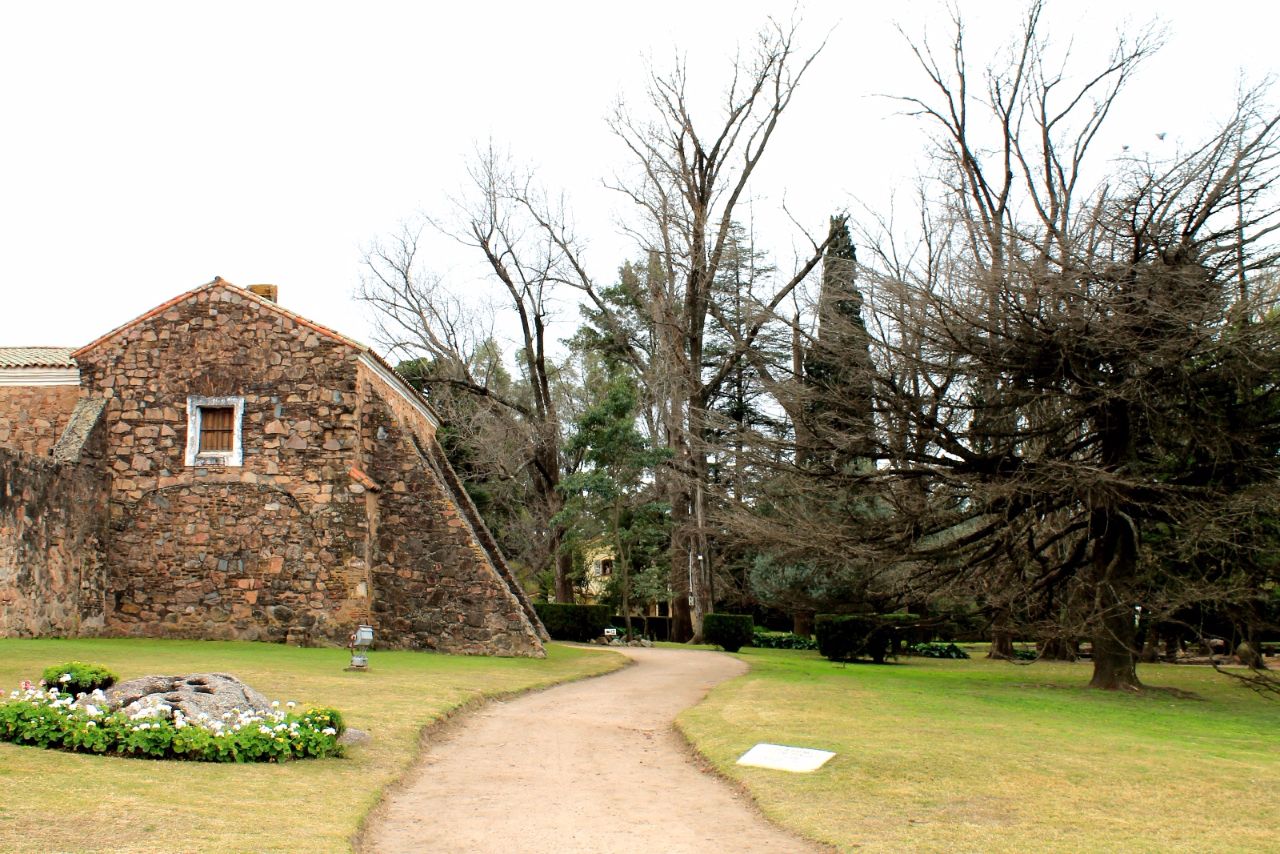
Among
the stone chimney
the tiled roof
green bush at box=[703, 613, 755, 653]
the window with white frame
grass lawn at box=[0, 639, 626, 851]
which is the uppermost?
the stone chimney

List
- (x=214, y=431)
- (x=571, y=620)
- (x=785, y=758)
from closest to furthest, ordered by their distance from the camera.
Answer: (x=785, y=758)
(x=214, y=431)
(x=571, y=620)

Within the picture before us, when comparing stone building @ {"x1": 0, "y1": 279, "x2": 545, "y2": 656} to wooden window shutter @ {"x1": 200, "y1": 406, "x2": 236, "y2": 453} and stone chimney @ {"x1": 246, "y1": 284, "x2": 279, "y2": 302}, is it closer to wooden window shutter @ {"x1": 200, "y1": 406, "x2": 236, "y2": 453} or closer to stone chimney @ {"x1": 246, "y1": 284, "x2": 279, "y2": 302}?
wooden window shutter @ {"x1": 200, "y1": 406, "x2": 236, "y2": 453}

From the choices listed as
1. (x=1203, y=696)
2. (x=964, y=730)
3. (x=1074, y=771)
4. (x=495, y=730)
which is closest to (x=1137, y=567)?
(x=1203, y=696)

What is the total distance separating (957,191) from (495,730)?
20009mm

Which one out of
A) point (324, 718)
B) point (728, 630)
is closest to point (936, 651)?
point (728, 630)

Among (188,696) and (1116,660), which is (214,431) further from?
(1116,660)

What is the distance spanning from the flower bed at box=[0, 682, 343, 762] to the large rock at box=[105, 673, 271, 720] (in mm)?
87

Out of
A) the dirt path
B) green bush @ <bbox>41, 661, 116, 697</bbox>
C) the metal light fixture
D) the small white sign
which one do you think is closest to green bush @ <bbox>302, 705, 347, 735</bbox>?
the dirt path

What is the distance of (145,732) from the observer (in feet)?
25.6

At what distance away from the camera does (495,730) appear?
450 inches

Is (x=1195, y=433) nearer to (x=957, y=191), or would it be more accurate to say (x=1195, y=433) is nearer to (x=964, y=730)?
(x=964, y=730)

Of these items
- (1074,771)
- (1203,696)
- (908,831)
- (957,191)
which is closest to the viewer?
(908,831)

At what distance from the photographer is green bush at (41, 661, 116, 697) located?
29.7 ft

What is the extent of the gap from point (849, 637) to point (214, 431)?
15330 millimetres
